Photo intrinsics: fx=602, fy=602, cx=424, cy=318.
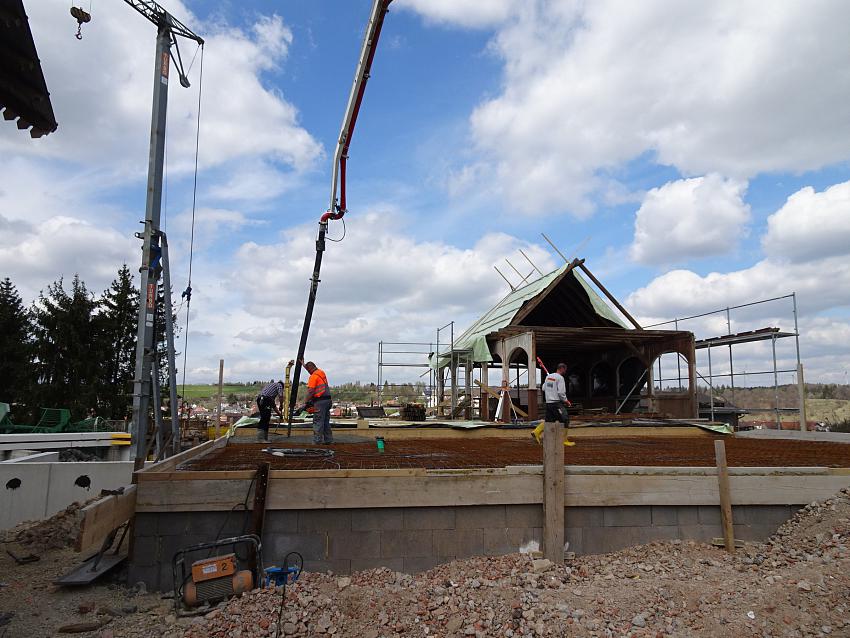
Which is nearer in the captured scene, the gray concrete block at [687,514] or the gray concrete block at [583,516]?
the gray concrete block at [583,516]

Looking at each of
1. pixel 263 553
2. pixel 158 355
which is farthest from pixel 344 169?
pixel 263 553

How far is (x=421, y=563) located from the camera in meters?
6.66

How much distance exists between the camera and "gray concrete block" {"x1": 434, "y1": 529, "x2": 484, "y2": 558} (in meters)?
6.72

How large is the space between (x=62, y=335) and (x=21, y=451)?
1379 cm

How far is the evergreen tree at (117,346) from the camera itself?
2812cm

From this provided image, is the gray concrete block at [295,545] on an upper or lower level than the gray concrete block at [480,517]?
lower

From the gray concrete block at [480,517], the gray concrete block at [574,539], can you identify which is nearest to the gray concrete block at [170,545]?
the gray concrete block at [480,517]

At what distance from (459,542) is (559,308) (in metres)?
16.8

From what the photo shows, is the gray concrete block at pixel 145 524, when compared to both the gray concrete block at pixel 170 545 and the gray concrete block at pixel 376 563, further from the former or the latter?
the gray concrete block at pixel 376 563

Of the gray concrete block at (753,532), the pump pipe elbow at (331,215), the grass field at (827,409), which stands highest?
the pump pipe elbow at (331,215)

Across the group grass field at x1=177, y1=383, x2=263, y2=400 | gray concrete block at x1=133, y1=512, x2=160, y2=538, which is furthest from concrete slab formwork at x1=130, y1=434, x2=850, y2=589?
grass field at x1=177, y1=383, x2=263, y2=400

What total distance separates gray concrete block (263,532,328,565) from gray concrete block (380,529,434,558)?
66 centimetres

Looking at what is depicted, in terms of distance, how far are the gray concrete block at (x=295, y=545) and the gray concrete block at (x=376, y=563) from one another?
338 mm

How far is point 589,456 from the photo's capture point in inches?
365
